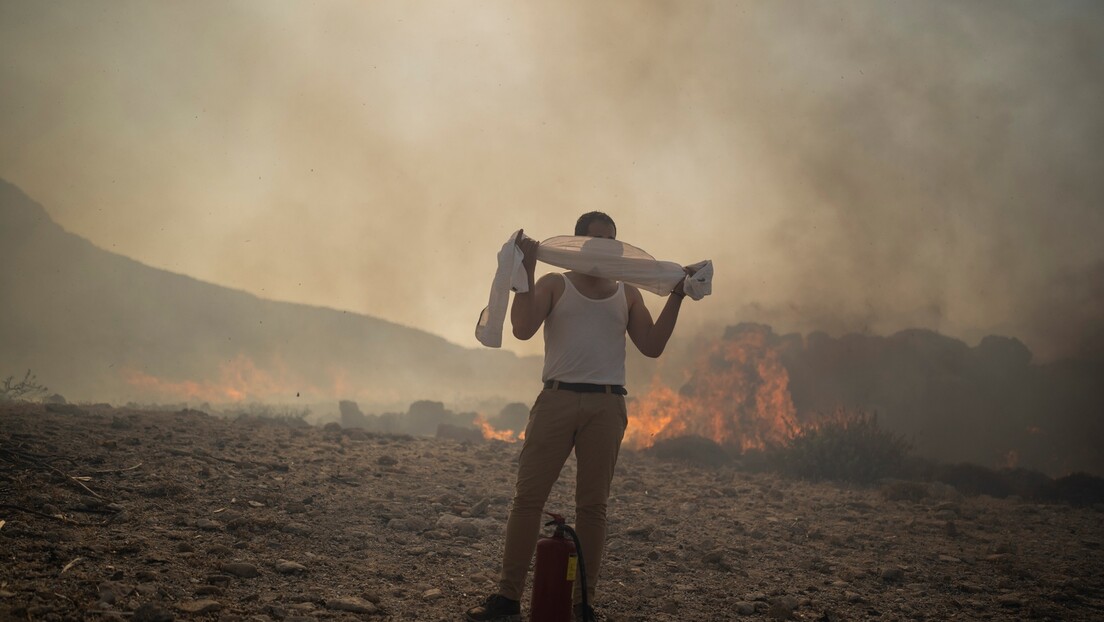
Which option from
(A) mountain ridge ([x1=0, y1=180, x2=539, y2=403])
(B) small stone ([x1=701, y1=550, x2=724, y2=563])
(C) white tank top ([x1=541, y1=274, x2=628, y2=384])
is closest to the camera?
(C) white tank top ([x1=541, y1=274, x2=628, y2=384])

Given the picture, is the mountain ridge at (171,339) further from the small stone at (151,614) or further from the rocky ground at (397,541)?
the small stone at (151,614)

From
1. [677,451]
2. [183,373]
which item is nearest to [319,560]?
[677,451]

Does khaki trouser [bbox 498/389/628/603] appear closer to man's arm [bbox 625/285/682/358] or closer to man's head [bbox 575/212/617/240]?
man's arm [bbox 625/285/682/358]

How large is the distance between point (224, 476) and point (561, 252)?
4.54 m

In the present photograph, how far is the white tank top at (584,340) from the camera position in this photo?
3.98 metres

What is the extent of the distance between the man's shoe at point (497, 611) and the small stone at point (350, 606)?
63 centimetres

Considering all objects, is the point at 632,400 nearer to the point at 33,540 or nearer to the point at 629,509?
the point at 629,509

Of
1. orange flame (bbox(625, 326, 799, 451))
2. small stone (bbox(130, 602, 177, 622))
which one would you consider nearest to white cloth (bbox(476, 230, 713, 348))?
small stone (bbox(130, 602, 177, 622))

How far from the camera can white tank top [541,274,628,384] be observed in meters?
3.98

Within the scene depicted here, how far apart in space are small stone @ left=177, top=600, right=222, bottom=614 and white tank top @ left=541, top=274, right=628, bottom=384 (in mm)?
2221

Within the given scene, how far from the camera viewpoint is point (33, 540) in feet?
13.4

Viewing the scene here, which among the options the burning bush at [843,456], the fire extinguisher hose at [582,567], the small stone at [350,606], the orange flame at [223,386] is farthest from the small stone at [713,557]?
the orange flame at [223,386]

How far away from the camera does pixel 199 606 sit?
11.9ft

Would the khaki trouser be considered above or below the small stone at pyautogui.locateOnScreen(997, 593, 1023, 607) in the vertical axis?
above
